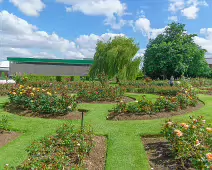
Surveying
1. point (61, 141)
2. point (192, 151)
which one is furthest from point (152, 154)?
point (61, 141)

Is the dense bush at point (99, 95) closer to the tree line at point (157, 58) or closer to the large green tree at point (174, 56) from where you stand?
the tree line at point (157, 58)

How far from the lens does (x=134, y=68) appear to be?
2406 centimetres

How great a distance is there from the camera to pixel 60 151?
327 centimetres

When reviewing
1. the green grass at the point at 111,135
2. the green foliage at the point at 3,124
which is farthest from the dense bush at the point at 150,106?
the green foliage at the point at 3,124

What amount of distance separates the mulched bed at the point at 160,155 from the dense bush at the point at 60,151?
119 centimetres

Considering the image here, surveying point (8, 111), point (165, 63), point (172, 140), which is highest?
point (165, 63)

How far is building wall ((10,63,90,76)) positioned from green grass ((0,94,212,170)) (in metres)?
40.0

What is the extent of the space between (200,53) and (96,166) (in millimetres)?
31226

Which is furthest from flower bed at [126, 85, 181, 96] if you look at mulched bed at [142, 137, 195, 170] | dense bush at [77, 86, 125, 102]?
mulched bed at [142, 137, 195, 170]

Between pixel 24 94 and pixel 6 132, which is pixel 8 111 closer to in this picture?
pixel 24 94

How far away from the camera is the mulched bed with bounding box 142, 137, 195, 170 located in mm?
3501

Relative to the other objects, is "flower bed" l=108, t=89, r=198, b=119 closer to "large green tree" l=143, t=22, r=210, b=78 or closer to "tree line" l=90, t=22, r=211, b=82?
"tree line" l=90, t=22, r=211, b=82

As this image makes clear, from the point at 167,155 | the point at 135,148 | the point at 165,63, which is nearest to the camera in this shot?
the point at 167,155

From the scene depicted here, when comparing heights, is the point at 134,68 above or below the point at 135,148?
above
